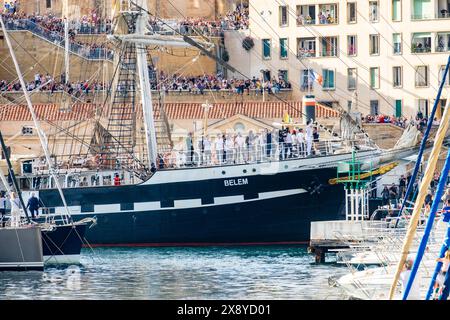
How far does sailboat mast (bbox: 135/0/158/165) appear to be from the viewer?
74188 mm

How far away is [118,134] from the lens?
80.1m

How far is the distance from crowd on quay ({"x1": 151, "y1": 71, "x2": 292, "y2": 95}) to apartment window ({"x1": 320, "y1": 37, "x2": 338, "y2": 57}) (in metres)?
3.25

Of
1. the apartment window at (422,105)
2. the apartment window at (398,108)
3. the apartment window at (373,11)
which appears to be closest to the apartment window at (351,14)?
the apartment window at (373,11)

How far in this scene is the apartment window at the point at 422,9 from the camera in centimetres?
9981

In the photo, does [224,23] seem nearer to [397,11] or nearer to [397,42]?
[397,11]

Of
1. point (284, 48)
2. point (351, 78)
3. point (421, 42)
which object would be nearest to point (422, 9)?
point (421, 42)

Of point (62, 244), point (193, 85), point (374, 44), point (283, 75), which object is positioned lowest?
point (62, 244)

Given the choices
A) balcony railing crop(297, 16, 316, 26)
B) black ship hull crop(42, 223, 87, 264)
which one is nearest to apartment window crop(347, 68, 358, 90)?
balcony railing crop(297, 16, 316, 26)

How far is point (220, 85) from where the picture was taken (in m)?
98.3

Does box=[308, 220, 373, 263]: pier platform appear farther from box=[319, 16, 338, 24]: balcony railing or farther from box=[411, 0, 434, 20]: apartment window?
box=[319, 16, 338, 24]: balcony railing

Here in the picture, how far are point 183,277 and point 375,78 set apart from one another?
4806 cm

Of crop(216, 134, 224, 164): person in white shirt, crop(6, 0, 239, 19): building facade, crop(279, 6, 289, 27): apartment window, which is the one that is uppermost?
crop(6, 0, 239, 19): building facade
